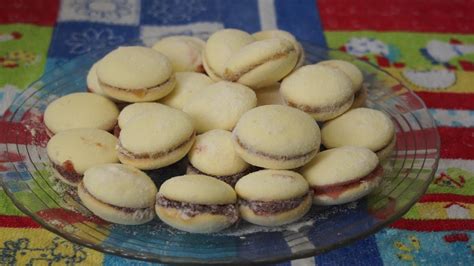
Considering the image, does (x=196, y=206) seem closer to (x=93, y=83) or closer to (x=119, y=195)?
(x=119, y=195)

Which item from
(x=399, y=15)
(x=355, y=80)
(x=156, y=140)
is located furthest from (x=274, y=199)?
(x=399, y=15)

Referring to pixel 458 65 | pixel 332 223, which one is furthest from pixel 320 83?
pixel 458 65

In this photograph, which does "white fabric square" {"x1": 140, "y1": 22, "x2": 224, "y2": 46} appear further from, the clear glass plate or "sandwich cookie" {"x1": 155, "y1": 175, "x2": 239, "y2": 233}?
"sandwich cookie" {"x1": 155, "y1": 175, "x2": 239, "y2": 233}

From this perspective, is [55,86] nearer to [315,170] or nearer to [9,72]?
[9,72]

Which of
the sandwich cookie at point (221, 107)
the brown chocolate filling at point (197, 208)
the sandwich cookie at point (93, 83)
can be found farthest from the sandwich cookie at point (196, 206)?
the sandwich cookie at point (93, 83)

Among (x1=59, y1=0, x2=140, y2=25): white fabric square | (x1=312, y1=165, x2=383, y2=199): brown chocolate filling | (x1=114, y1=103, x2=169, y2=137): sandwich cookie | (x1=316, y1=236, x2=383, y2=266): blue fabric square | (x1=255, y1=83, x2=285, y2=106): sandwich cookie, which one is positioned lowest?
(x1=316, y1=236, x2=383, y2=266): blue fabric square

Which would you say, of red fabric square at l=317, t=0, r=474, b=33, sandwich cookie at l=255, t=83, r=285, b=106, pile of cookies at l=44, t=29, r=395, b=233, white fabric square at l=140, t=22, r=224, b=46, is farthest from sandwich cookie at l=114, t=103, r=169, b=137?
red fabric square at l=317, t=0, r=474, b=33
